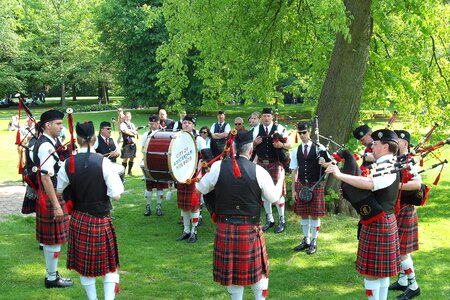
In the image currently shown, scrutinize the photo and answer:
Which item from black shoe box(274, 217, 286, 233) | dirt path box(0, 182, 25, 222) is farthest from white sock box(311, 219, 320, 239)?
dirt path box(0, 182, 25, 222)

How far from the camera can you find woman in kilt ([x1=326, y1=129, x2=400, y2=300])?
436cm

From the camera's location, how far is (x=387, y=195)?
4.39 meters

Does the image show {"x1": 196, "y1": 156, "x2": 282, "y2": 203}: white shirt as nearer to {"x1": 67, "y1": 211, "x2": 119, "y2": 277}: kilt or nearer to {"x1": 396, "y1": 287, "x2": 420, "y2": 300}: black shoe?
{"x1": 67, "y1": 211, "x2": 119, "y2": 277}: kilt

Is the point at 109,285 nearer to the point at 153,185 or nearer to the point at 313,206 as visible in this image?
the point at 313,206

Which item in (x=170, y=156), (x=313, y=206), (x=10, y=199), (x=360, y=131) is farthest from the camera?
(x=10, y=199)

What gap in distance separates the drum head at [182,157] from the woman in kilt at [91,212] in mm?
1487

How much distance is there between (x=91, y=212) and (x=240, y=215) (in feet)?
4.50

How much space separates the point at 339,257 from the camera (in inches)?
262

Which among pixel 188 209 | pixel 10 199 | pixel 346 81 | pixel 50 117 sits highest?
pixel 346 81

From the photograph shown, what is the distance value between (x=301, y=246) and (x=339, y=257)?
0.56m

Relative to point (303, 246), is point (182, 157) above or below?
above

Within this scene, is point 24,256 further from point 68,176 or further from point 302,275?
point 302,275

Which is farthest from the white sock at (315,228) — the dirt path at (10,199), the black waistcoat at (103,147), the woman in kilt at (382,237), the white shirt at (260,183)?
the dirt path at (10,199)

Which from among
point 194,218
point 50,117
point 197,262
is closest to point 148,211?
point 194,218
